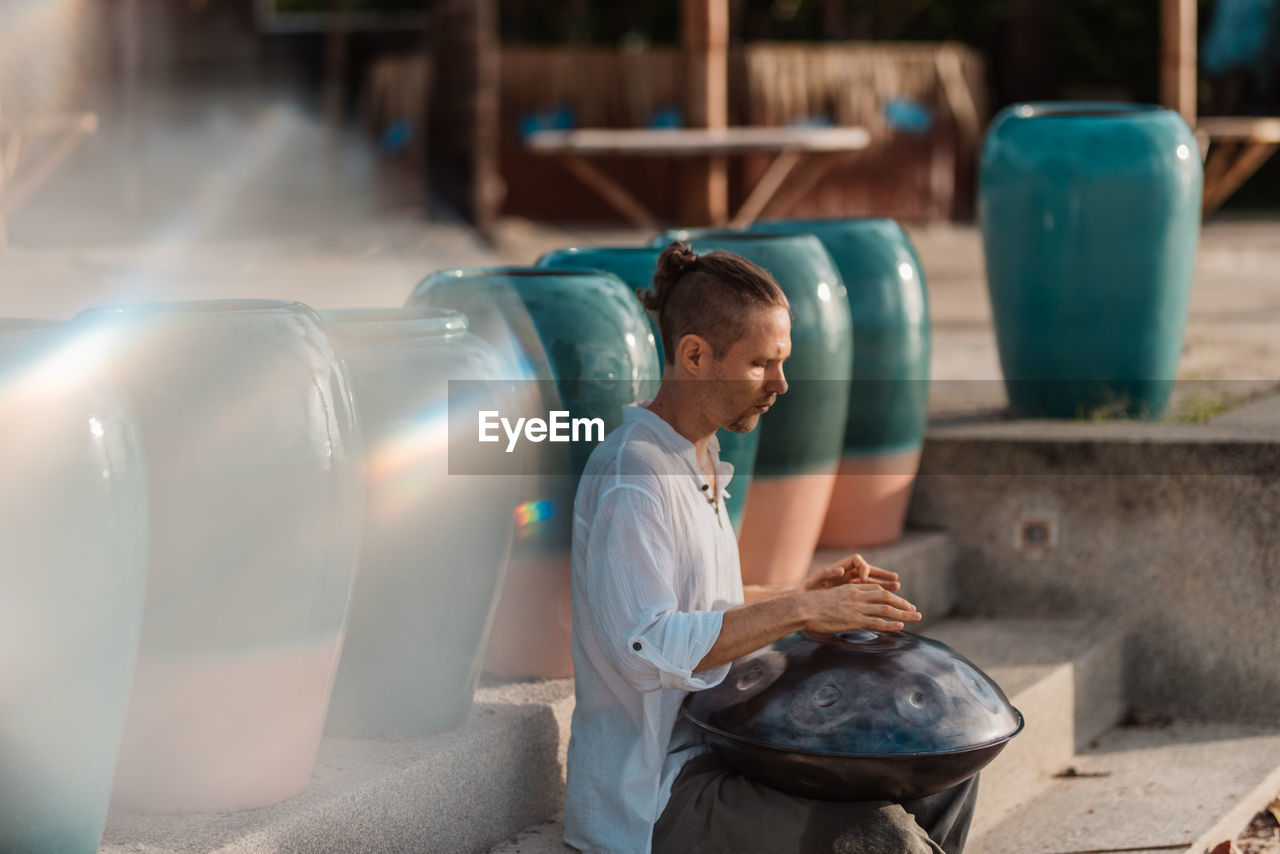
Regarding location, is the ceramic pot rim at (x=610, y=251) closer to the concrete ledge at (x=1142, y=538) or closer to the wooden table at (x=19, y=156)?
the concrete ledge at (x=1142, y=538)

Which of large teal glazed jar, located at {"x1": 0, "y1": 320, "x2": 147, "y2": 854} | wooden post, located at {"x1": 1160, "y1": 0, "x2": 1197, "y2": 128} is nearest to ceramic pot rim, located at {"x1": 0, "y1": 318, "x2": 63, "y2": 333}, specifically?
large teal glazed jar, located at {"x1": 0, "y1": 320, "x2": 147, "y2": 854}

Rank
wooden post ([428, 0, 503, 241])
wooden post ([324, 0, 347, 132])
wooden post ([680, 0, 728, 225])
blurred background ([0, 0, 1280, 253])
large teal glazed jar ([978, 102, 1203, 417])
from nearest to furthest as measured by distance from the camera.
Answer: large teal glazed jar ([978, 102, 1203, 417]) < wooden post ([680, 0, 728, 225]) < wooden post ([428, 0, 503, 241]) < blurred background ([0, 0, 1280, 253]) < wooden post ([324, 0, 347, 132])

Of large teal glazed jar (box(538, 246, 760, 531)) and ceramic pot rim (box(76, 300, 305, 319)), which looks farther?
large teal glazed jar (box(538, 246, 760, 531))

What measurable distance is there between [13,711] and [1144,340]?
3732 mm

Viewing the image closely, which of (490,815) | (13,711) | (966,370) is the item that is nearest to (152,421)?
(13,711)

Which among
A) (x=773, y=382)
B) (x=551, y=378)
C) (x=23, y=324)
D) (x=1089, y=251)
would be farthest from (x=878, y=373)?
(x=23, y=324)

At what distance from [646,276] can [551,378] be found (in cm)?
47

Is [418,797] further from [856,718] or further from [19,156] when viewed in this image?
[19,156]

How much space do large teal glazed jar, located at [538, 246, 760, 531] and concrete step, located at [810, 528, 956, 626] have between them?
2.44 ft

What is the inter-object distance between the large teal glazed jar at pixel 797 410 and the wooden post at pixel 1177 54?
8871 millimetres

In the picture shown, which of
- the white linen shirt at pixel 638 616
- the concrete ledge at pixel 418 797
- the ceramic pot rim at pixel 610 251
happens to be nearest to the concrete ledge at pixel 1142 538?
the ceramic pot rim at pixel 610 251

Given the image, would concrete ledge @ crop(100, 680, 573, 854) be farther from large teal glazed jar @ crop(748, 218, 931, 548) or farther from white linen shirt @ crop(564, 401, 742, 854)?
large teal glazed jar @ crop(748, 218, 931, 548)

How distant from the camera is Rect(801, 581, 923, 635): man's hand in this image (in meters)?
2.28

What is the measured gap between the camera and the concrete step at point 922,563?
4.12 m
